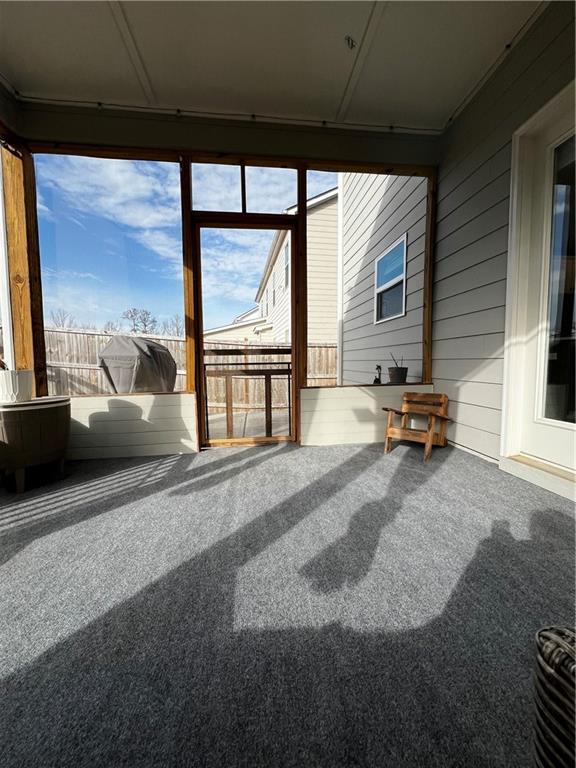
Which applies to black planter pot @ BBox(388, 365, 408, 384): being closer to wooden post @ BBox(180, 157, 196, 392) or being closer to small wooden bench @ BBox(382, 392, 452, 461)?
small wooden bench @ BBox(382, 392, 452, 461)

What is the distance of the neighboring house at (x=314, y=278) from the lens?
334 centimetres

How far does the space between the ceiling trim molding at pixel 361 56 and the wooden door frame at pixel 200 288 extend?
963mm

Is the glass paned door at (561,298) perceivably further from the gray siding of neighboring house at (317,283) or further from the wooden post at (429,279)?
the gray siding of neighboring house at (317,283)

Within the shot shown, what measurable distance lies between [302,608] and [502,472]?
2.03 metres

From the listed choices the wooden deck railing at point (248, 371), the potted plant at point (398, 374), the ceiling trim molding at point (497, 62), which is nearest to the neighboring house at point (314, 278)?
the wooden deck railing at point (248, 371)

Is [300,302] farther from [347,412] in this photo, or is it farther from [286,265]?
[347,412]

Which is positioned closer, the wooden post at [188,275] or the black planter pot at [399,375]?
the wooden post at [188,275]

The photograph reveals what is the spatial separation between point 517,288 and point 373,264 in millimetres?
2818

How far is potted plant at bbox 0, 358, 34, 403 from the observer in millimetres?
2312

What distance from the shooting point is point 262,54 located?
2.38m

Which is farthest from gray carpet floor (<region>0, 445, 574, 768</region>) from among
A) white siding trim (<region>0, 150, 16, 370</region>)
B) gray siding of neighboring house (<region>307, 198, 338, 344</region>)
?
gray siding of neighboring house (<region>307, 198, 338, 344</region>)

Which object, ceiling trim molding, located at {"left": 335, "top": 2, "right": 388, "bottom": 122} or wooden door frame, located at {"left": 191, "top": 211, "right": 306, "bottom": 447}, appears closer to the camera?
ceiling trim molding, located at {"left": 335, "top": 2, "right": 388, "bottom": 122}

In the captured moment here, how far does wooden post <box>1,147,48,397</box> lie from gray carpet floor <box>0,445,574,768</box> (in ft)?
4.72

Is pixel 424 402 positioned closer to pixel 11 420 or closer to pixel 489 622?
pixel 489 622
